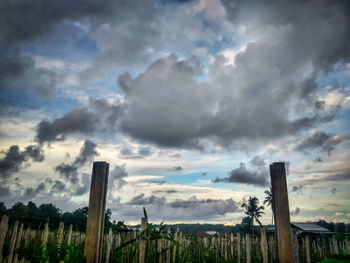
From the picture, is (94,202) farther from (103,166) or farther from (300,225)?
(300,225)

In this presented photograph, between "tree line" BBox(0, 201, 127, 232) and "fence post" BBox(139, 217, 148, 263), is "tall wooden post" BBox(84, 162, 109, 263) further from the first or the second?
"tree line" BBox(0, 201, 127, 232)

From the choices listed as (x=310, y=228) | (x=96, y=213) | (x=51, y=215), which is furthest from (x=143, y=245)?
(x=51, y=215)

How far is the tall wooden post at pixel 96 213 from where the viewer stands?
2568 millimetres

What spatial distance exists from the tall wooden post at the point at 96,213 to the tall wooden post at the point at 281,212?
1755mm

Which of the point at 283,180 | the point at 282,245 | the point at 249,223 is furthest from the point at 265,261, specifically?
the point at 249,223

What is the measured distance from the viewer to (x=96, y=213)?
8.70ft

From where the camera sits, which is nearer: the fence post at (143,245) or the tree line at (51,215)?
the fence post at (143,245)

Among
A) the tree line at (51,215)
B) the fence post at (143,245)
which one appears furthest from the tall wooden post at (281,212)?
the tree line at (51,215)

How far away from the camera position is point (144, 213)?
2754 millimetres

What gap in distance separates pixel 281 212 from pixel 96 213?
6.11 feet

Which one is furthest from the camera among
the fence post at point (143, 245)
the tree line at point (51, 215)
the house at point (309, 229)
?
the house at point (309, 229)

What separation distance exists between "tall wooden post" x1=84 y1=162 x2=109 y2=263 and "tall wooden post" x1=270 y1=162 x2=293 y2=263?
1755 millimetres

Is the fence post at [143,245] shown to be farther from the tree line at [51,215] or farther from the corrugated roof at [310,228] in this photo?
the corrugated roof at [310,228]

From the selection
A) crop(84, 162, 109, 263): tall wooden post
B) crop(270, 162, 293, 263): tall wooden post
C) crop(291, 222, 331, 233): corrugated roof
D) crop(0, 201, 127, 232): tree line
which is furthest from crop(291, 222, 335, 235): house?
crop(84, 162, 109, 263): tall wooden post
